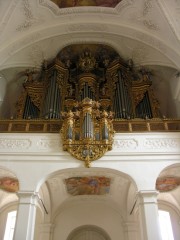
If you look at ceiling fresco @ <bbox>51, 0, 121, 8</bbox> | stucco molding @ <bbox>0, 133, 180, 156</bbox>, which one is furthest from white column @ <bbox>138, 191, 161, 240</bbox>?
ceiling fresco @ <bbox>51, 0, 121, 8</bbox>

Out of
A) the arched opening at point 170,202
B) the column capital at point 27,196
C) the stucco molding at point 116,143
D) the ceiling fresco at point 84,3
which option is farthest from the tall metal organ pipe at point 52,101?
the arched opening at point 170,202

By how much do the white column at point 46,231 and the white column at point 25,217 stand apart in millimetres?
3746

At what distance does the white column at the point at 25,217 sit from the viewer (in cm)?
719

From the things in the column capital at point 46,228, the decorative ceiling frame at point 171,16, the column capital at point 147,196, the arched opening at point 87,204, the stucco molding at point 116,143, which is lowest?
the column capital at point 147,196

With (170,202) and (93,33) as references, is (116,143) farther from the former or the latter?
(93,33)

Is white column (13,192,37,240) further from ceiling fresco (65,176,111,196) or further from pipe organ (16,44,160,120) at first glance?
pipe organ (16,44,160,120)

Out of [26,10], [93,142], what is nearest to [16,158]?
[93,142]

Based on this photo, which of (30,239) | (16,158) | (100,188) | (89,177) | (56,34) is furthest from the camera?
(56,34)

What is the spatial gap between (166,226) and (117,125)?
5051 mm

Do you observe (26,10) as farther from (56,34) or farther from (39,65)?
(39,65)

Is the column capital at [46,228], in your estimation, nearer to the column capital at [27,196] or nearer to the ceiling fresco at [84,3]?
the column capital at [27,196]

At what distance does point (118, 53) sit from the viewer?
503 inches

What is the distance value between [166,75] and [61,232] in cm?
766

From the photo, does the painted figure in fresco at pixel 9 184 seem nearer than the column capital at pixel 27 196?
No
